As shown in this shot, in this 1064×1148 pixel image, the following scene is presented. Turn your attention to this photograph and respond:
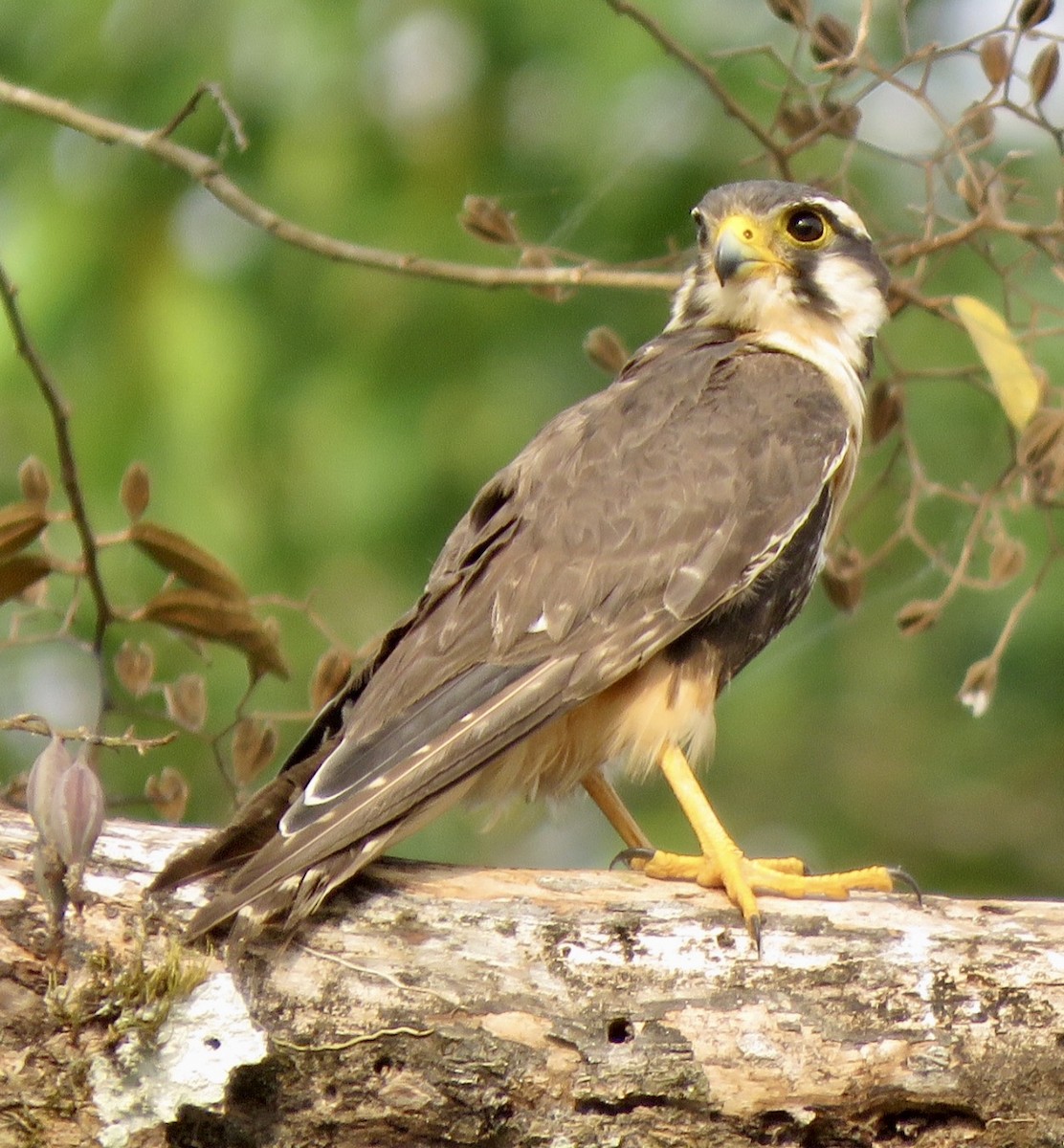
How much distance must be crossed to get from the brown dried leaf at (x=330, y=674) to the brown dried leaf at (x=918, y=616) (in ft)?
3.50

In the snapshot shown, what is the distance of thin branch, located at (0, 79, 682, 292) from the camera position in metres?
3.07

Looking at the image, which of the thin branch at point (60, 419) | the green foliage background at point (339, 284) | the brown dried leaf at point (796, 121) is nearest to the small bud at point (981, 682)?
the brown dried leaf at point (796, 121)

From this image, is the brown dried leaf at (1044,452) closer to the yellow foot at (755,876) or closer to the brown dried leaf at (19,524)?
the yellow foot at (755,876)

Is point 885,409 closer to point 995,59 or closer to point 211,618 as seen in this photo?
point 995,59

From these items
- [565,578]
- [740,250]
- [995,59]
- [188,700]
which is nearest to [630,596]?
[565,578]

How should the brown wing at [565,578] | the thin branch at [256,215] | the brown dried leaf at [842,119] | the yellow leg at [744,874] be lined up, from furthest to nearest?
the brown dried leaf at [842,119] → the thin branch at [256,215] → the yellow leg at [744,874] → the brown wing at [565,578]

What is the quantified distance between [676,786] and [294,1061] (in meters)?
0.94

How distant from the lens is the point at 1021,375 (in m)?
3.15

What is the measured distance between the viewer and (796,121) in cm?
333

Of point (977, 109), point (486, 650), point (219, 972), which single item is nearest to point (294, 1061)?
point (219, 972)

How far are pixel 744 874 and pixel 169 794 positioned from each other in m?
1.04

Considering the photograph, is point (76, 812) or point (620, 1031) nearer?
point (76, 812)

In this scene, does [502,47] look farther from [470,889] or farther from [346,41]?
[470,889]

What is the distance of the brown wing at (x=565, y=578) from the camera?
256cm
